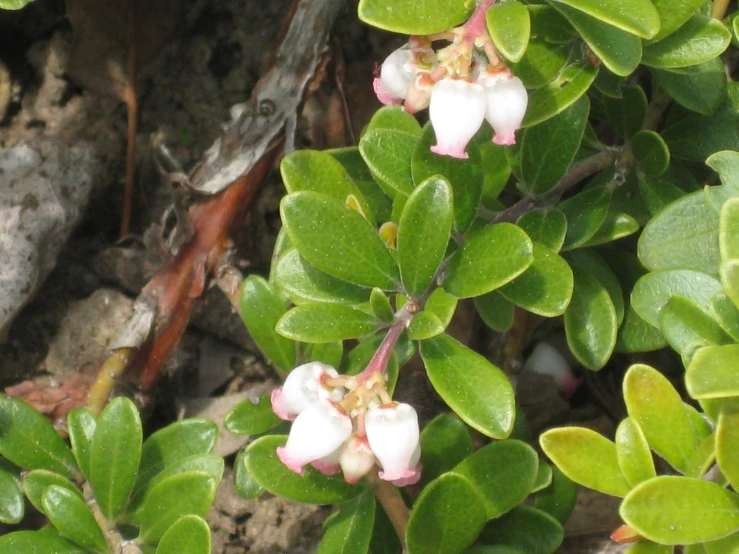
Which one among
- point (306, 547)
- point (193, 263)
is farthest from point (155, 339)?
point (306, 547)

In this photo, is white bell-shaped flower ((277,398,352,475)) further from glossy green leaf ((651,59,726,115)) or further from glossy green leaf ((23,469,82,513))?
glossy green leaf ((651,59,726,115))

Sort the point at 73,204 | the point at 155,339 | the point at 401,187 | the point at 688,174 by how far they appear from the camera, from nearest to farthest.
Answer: the point at 401,187 < the point at 688,174 < the point at 155,339 < the point at 73,204

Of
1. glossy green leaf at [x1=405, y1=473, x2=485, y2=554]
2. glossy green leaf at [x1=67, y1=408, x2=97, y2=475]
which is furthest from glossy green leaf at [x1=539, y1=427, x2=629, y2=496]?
glossy green leaf at [x1=67, y1=408, x2=97, y2=475]

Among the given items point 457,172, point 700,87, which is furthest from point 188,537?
point 700,87

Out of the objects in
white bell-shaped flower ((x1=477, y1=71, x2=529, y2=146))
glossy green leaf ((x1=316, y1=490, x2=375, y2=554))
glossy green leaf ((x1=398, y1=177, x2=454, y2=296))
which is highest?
white bell-shaped flower ((x1=477, y1=71, x2=529, y2=146))

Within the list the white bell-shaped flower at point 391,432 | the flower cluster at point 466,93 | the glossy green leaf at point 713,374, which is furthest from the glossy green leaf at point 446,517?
the flower cluster at point 466,93

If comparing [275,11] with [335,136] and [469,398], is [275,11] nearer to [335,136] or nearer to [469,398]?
[335,136]
